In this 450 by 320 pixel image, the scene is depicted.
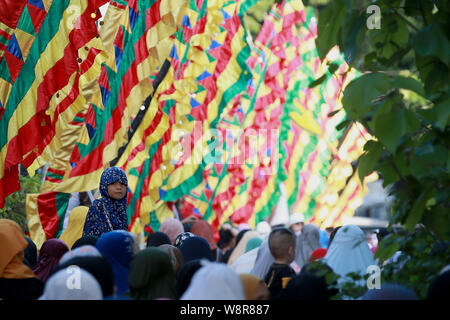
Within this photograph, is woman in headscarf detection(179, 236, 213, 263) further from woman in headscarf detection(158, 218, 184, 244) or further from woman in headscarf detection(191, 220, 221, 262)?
woman in headscarf detection(191, 220, 221, 262)

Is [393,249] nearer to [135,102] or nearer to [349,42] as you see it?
[349,42]

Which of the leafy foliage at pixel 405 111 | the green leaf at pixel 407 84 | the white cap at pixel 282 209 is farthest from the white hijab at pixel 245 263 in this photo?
the white cap at pixel 282 209

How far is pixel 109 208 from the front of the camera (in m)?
7.80

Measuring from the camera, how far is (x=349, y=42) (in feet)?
12.2

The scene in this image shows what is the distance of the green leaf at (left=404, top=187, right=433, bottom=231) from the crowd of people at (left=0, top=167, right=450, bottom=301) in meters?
0.29

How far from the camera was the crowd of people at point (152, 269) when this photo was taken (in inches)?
166

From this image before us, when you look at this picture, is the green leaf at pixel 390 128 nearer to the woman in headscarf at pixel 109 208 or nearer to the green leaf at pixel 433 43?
the green leaf at pixel 433 43

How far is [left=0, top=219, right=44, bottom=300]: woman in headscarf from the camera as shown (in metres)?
5.68

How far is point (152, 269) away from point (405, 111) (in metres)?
1.97

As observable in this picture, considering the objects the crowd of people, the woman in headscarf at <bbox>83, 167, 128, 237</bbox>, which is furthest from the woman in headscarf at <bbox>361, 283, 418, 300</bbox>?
the woman in headscarf at <bbox>83, 167, 128, 237</bbox>

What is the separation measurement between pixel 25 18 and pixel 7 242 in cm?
378
